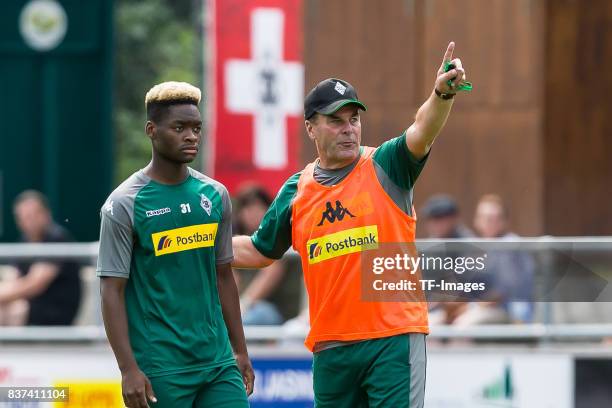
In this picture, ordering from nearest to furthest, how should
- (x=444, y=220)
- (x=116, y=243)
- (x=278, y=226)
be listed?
(x=116, y=243) < (x=278, y=226) < (x=444, y=220)

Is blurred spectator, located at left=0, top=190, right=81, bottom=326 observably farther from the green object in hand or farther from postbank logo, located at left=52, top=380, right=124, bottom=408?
the green object in hand

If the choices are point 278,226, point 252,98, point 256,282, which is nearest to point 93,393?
point 256,282

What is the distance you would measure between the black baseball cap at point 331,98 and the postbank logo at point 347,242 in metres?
0.58

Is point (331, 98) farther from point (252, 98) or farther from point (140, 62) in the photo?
point (140, 62)

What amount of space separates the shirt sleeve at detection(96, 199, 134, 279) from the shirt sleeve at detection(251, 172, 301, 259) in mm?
954

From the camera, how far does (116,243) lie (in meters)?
5.55

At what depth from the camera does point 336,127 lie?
19.7ft

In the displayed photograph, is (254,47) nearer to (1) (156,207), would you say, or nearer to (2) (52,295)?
(2) (52,295)

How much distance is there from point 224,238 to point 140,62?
30.5m

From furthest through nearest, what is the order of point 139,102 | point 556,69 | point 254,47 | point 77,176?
1. point 139,102
2. point 556,69
3. point 77,176
4. point 254,47

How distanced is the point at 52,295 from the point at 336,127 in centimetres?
437

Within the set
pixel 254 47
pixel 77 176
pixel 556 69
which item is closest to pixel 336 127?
pixel 254 47

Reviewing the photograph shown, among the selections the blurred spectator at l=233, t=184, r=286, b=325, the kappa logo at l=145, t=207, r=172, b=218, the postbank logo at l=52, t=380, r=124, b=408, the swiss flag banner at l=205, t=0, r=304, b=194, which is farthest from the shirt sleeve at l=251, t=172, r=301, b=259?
the swiss flag banner at l=205, t=0, r=304, b=194

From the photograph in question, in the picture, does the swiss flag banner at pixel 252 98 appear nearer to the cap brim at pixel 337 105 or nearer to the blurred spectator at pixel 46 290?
the blurred spectator at pixel 46 290
